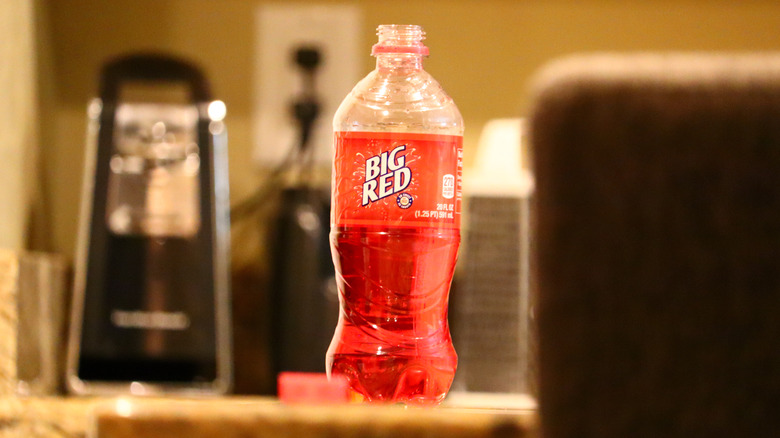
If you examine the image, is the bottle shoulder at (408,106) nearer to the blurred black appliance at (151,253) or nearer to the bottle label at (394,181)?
the bottle label at (394,181)

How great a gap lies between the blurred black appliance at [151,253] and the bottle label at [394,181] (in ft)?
2.66

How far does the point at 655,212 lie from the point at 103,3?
1766 mm

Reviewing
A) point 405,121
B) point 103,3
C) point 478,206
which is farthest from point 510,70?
point 405,121

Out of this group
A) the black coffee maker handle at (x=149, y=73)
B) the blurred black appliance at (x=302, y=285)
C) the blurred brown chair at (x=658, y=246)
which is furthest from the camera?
the blurred black appliance at (x=302, y=285)

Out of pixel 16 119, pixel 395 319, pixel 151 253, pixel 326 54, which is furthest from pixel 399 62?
pixel 326 54

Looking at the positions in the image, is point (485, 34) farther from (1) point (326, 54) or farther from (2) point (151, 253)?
(2) point (151, 253)

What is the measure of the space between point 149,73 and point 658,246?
1.39 metres

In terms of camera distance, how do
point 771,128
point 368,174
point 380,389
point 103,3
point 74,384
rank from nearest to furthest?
point 771,128 < point 368,174 < point 380,389 < point 74,384 < point 103,3

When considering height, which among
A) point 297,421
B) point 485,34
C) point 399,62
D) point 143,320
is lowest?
point 143,320

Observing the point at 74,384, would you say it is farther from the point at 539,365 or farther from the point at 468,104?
the point at 539,365

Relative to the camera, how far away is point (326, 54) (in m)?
1.86

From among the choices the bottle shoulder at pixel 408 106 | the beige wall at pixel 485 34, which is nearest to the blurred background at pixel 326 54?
the beige wall at pixel 485 34

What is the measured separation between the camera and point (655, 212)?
0.89 feet

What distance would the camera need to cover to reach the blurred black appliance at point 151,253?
1.43 meters
